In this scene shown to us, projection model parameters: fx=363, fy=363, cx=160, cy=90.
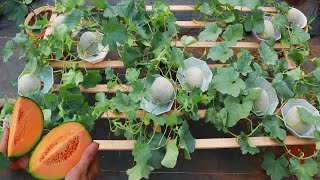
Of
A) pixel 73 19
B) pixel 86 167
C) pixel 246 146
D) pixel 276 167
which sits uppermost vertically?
pixel 73 19

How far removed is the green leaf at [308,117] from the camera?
155cm

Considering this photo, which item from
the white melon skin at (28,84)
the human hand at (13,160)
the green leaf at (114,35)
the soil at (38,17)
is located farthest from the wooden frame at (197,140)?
the soil at (38,17)

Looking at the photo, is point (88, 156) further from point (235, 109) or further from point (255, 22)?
point (255, 22)

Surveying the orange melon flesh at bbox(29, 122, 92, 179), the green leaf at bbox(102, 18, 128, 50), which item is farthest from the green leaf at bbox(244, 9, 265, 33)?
the orange melon flesh at bbox(29, 122, 92, 179)

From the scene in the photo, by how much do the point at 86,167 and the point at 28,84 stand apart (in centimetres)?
60

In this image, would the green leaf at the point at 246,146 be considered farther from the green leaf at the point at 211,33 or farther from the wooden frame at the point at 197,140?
the green leaf at the point at 211,33

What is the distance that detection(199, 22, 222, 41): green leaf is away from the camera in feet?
6.33

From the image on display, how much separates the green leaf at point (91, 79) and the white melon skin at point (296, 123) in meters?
0.93

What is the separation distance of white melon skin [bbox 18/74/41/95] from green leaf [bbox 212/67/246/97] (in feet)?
2.82

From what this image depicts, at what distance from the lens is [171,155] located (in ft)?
4.84

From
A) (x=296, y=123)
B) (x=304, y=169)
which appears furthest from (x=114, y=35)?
(x=304, y=169)

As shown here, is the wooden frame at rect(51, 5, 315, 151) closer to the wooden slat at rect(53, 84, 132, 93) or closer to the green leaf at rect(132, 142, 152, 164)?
the wooden slat at rect(53, 84, 132, 93)

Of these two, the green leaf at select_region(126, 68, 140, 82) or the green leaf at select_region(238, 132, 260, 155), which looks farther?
the green leaf at select_region(126, 68, 140, 82)

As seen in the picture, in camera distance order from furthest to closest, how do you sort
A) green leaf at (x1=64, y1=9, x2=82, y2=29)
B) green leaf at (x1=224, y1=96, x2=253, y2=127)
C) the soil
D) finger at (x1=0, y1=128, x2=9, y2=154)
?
the soil, green leaf at (x1=64, y1=9, x2=82, y2=29), green leaf at (x1=224, y1=96, x2=253, y2=127), finger at (x1=0, y1=128, x2=9, y2=154)
